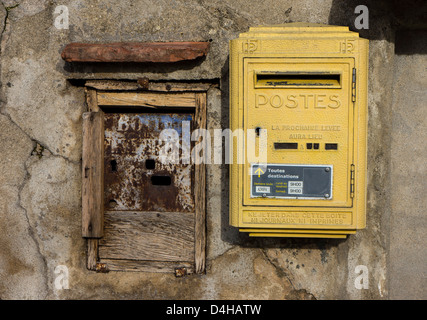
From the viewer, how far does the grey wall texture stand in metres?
2.16

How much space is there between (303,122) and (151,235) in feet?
3.61

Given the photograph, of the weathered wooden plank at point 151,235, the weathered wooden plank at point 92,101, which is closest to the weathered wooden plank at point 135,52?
the weathered wooden plank at point 92,101

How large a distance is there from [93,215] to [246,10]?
1.45 meters

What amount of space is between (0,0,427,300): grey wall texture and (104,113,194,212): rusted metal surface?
170 mm

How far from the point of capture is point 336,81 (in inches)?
71.1

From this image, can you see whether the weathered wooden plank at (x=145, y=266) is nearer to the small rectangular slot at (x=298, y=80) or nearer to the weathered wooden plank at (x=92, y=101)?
the weathered wooden plank at (x=92, y=101)

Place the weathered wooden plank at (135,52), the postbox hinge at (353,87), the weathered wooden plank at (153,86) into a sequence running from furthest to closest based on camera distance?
the weathered wooden plank at (153,86) → the weathered wooden plank at (135,52) → the postbox hinge at (353,87)

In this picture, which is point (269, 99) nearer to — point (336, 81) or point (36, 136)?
point (336, 81)

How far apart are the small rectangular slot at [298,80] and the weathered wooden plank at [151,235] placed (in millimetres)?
898

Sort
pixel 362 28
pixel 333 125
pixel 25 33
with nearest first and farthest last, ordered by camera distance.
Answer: pixel 333 125, pixel 362 28, pixel 25 33

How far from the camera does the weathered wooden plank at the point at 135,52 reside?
6.78ft

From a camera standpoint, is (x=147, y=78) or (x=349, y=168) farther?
(x=147, y=78)

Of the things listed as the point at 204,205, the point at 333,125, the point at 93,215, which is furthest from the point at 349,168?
the point at 93,215

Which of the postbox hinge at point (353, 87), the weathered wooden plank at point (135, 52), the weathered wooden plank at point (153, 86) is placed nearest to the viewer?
the postbox hinge at point (353, 87)
